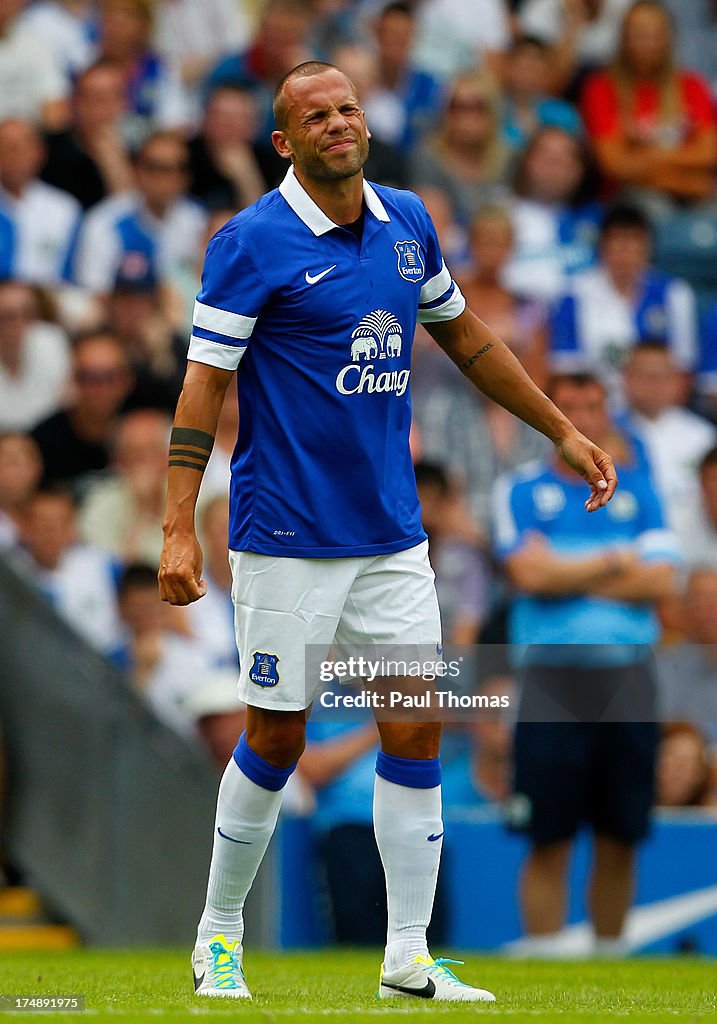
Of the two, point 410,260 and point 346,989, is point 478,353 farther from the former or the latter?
point 346,989

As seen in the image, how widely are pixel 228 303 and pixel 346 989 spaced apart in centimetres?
215

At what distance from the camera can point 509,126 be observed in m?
13.7

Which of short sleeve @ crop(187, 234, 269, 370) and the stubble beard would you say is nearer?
short sleeve @ crop(187, 234, 269, 370)

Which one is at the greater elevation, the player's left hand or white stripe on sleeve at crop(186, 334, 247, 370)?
white stripe on sleeve at crop(186, 334, 247, 370)

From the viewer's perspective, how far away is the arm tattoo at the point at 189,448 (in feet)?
17.7

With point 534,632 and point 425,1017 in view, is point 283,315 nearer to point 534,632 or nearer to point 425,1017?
point 425,1017

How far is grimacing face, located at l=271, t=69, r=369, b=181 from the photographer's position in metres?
5.46

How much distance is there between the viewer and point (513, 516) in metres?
8.73

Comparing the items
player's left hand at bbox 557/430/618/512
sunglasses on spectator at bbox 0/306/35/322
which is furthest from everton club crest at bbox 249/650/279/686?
sunglasses on spectator at bbox 0/306/35/322

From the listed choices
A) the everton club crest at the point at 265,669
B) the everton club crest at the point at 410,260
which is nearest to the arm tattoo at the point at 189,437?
the everton club crest at the point at 265,669

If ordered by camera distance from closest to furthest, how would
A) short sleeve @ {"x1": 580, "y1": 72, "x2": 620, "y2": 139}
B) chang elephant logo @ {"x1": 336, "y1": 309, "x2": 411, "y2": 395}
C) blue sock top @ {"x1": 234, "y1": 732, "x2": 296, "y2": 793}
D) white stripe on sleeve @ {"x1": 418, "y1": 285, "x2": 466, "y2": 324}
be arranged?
chang elephant logo @ {"x1": 336, "y1": 309, "x2": 411, "y2": 395} → blue sock top @ {"x1": 234, "y1": 732, "x2": 296, "y2": 793} → white stripe on sleeve @ {"x1": 418, "y1": 285, "x2": 466, "y2": 324} → short sleeve @ {"x1": 580, "y1": 72, "x2": 620, "y2": 139}

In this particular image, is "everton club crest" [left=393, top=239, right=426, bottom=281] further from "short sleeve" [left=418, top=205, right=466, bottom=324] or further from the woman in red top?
the woman in red top

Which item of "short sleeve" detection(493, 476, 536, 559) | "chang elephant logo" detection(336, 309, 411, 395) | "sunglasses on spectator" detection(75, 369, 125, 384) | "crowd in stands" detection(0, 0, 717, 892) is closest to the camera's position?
"chang elephant logo" detection(336, 309, 411, 395)

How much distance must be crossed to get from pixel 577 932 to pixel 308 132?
4.78 meters
